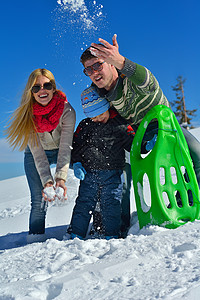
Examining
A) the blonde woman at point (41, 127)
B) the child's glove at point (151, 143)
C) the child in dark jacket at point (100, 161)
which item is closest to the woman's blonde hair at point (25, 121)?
the blonde woman at point (41, 127)

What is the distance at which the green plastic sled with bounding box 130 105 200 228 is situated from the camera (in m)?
1.97

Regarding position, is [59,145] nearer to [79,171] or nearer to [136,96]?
[79,171]

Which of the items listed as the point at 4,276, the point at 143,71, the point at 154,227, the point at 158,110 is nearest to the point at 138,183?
the point at 154,227

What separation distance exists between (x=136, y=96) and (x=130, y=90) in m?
0.07

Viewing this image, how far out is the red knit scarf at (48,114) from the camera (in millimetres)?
2506

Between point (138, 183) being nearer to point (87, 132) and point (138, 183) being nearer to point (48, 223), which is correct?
point (87, 132)

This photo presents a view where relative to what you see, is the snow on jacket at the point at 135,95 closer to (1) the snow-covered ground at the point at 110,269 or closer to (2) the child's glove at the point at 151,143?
(2) the child's glove at the point at 151,143

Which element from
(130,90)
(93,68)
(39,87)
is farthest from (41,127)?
(130,90)

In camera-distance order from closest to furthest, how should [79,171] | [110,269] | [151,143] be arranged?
[110,269], [151,143], [79,171]

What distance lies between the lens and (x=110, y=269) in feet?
3.87

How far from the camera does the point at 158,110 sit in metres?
2.15

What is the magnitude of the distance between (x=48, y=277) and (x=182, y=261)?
0.58 metres

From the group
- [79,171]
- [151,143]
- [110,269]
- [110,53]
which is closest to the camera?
[110,269]

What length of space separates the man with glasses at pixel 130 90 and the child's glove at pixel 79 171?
1.96 feet
